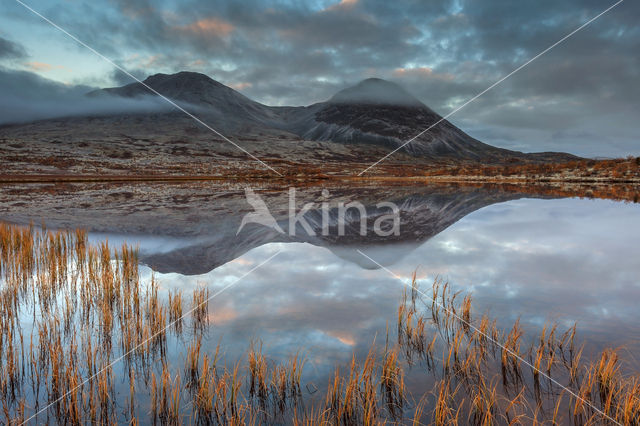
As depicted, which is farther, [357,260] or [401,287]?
[357,260]

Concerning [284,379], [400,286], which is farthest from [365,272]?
[284,379]

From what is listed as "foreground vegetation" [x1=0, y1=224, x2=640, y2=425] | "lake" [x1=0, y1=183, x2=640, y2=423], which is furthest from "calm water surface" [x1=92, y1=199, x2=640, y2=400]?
"foreground vegetation" [x1=0, y1=224, x2=640, y2=425]

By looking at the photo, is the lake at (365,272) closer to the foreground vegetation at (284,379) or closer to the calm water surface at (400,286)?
the calm water surface at (400,286)

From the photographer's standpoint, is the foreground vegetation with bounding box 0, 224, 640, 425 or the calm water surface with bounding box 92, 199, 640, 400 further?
the calm water surface with bounding box 92, 199, 640, 400

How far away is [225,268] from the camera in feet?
34.2

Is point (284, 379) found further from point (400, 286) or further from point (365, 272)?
point (365, 272)

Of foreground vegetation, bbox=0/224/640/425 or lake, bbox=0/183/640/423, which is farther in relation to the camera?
lake, bbox=0/183/640/423

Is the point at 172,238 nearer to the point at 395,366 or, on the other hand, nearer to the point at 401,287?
the point at 401,287

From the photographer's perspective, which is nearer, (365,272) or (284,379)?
(284,379)

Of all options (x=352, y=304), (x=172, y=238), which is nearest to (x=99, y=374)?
(x=352, y=304)

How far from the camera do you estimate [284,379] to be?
4355mm

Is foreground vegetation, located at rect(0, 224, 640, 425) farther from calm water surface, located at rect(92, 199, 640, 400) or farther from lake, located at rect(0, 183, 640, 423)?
calm water surface, located at rect(92, 199, 640, 400)

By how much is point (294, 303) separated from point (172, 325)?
2305 mm

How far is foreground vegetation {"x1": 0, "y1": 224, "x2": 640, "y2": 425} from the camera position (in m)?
3.90
